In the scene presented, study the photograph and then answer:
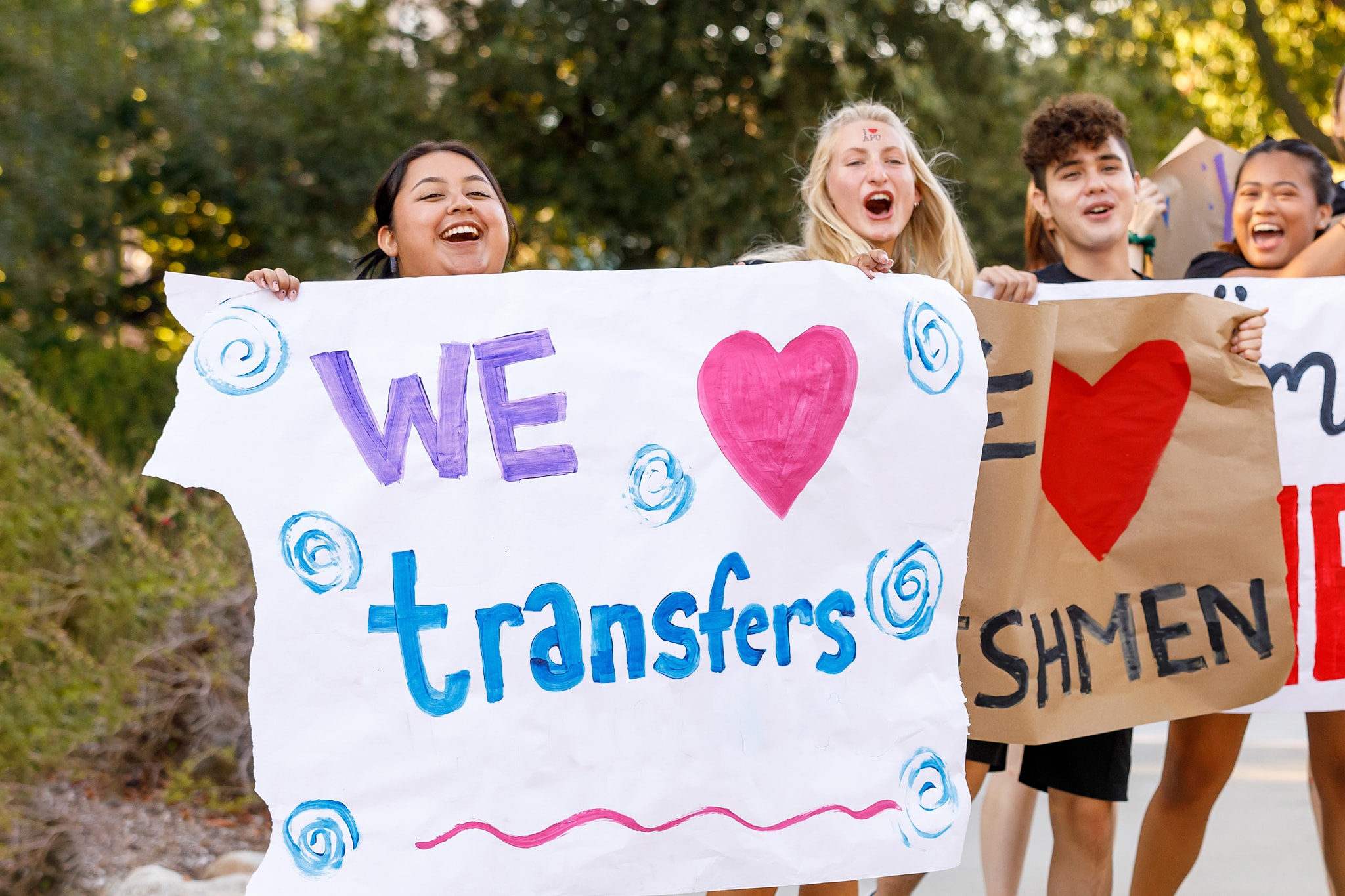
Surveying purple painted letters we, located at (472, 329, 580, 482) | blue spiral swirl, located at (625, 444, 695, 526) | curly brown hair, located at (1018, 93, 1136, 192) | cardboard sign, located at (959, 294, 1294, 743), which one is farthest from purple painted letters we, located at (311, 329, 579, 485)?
curly brown hair, located at (1018, 93, 1136, 192)

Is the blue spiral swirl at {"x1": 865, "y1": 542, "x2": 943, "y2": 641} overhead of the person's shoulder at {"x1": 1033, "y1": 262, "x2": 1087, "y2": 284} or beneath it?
beneath

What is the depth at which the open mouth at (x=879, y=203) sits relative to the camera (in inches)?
110

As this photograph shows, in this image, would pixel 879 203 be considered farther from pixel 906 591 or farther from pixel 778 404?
pixel 906 591

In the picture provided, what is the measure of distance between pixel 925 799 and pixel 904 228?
127 cm

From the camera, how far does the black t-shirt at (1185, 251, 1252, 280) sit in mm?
3260

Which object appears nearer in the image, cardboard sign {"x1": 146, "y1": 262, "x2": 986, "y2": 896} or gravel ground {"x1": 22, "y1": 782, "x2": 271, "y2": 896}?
cardboard sign {"x1": 146, "y1": 262, "x2": 986, "y2": 896}

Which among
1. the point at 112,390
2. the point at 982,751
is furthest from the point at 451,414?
the point at 112,390

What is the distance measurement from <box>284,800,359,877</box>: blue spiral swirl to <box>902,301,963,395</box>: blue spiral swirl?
1.29m

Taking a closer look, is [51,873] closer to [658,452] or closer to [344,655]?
[344,655]

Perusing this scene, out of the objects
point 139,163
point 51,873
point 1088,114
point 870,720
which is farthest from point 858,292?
point 139,163

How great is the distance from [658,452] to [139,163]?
980 centimetres

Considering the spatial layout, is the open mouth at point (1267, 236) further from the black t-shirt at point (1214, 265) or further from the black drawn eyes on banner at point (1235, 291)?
the black drawn eyes on banner at point (1235, 291)

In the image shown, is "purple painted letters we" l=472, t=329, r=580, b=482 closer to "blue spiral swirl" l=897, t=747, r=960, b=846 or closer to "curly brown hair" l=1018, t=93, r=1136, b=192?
"blue spiral swirl" l=897, t=747, r=960, b=846

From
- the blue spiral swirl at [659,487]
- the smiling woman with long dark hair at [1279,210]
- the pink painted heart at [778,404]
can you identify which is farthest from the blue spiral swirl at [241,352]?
the smiling woman with long dark hair at [1279,210]
